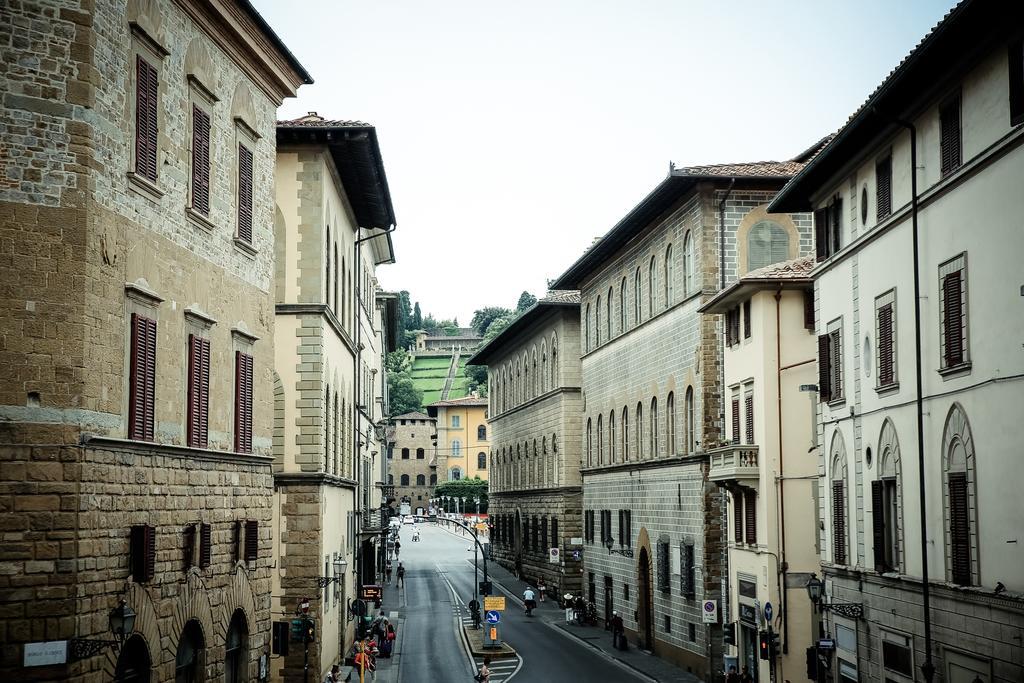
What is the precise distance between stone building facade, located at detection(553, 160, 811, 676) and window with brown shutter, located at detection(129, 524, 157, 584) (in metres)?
27.2

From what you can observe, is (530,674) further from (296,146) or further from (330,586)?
(296,146)

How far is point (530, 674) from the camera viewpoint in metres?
47.2

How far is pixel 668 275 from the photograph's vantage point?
51.6 metres

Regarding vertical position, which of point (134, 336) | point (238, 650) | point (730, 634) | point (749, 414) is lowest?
point (730, 634)

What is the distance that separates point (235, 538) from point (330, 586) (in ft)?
52.2

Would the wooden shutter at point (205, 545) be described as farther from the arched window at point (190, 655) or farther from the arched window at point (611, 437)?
the arched window at point (611, 437)

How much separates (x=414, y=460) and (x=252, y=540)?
16239 centimetres

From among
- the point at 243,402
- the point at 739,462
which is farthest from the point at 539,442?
the point at 243,402

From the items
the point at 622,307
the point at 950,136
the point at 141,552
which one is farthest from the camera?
the point at 622,307

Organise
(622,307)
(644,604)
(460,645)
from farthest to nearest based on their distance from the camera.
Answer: (622,307)
(460,645)
(644,604)

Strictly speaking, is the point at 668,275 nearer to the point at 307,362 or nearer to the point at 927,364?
the point at 307,362

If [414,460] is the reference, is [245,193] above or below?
above

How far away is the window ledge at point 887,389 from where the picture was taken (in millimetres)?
28266

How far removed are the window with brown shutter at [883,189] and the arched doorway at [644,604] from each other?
2777 cm
